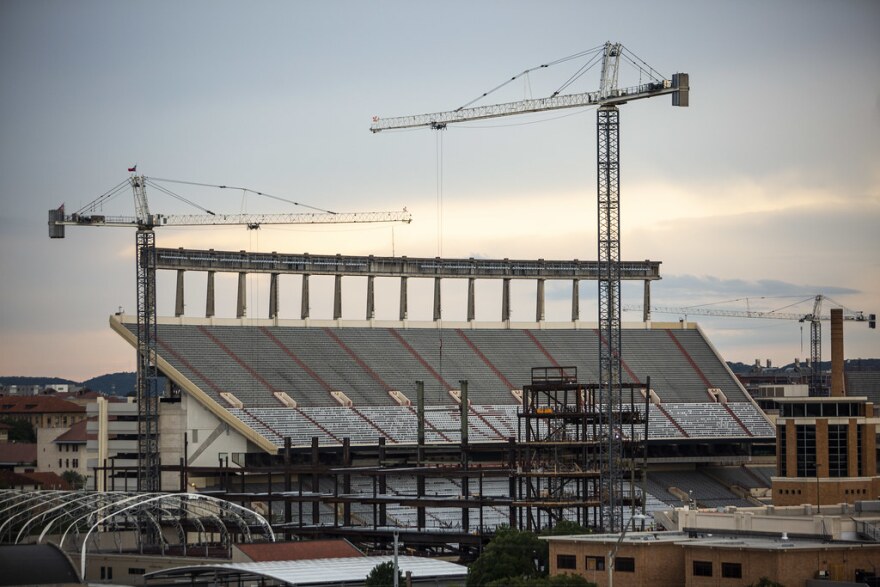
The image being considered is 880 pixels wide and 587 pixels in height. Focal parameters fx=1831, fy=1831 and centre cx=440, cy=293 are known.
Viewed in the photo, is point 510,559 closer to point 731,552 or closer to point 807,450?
point 731,552

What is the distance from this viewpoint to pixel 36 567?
8512 cm

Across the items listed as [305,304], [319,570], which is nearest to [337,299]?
[305,304]

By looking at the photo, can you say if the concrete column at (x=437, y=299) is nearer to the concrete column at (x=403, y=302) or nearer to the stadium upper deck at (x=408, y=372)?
the stadium upper deck at (x=408, y=372)

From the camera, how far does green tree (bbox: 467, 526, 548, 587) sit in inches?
3285

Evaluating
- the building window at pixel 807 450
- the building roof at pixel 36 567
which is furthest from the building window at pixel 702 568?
the building window at pixel 807 450

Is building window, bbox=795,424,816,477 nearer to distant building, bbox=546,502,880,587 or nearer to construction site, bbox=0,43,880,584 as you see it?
construction site, bbox=0,43,880,584

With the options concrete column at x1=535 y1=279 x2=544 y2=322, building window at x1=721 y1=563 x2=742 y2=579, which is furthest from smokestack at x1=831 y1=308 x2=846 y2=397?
building window at x1=721 y1=563 x2=742 y2=579

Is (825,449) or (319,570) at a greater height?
(825,449)

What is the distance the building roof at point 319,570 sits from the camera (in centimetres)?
7950

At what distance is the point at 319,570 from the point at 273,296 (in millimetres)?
70939

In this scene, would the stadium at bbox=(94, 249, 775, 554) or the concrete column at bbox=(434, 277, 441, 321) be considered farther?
the concrete column at bbox=(434, 277, 441, 321)

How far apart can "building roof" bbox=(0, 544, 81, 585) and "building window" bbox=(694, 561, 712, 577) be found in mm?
29172

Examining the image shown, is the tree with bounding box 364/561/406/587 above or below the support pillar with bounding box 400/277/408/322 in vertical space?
below

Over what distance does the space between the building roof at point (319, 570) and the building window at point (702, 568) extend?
1602 cm
